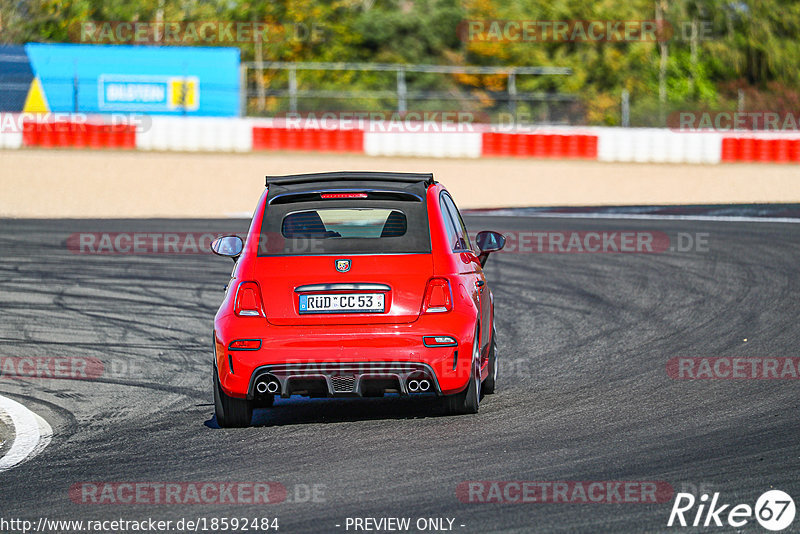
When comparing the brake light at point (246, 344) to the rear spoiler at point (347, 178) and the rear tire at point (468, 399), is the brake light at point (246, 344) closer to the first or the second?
the rear spoiler at point (347, 178)

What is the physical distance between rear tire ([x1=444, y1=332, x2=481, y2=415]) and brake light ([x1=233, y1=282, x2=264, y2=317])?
1.26 meters

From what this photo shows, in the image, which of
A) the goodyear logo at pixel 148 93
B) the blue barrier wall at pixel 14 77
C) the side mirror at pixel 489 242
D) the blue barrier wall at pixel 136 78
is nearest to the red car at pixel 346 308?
the side mirror at pixel 489 242

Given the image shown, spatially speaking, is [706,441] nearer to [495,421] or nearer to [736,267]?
[495,421]

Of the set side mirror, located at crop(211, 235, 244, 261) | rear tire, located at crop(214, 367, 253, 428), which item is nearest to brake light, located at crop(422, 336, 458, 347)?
rear tire, located at crop(214, 367, 253, 428)

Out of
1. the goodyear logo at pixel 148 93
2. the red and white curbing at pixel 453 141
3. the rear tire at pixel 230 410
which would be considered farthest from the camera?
the goodyear logo at pixel 148 93

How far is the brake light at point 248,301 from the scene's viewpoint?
270 inches

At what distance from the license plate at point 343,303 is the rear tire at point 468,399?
669 millimetres

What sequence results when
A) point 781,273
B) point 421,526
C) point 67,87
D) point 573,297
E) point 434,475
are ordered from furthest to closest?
point 67,87
point 781,273
point 573,297
point 434,475
point 421,526

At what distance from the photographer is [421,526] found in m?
5.00

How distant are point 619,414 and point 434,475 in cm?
177

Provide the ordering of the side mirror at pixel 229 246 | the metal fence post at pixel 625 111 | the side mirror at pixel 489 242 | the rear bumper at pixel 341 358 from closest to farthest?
the rear bumper at pixel 341 358, the side mirror at pixel 229 246, the side mirror at pixel 489 242, the metal fence post at pixel 625 111

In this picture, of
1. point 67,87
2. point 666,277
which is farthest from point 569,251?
point 67,87

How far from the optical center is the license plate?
269 inches

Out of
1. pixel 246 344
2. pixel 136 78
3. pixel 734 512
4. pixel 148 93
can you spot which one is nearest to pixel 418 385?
pixel 246 344
